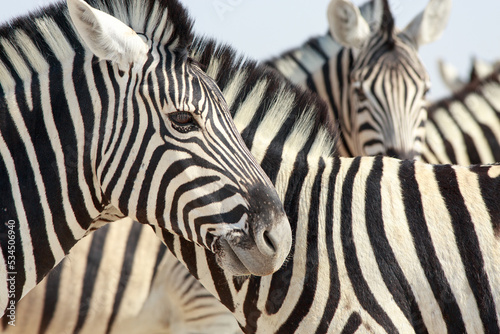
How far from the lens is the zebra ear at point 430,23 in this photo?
7.15 metres

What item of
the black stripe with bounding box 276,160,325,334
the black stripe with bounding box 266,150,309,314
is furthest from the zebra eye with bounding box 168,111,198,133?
the black stripe with bounding box 276,160,325,334

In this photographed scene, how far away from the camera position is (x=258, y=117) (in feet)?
11.9

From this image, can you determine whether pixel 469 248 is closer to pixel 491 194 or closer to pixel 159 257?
pixel 491 194

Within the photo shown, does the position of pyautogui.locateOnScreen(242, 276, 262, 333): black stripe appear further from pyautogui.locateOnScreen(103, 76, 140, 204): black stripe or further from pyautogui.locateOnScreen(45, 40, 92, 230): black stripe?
pyautogui.locateOnScreen(45, 40, 92, 230): black stripe

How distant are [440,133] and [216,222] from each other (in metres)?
5.07

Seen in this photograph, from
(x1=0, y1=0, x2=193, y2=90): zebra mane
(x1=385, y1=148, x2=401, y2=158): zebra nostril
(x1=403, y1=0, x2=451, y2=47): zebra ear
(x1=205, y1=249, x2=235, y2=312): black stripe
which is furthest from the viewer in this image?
(x1=403, y1=0, x2=451, y2=47): zebra ear

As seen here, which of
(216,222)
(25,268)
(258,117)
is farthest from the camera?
(258,117)

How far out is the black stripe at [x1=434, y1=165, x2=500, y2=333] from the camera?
9.85 feet

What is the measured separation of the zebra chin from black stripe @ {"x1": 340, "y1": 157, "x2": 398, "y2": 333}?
42 centimetres

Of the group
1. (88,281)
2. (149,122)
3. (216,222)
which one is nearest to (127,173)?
(149,122)

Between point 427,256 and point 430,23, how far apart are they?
16.1 ft

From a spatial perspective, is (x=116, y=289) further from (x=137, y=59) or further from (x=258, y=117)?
(x=137, y=59)

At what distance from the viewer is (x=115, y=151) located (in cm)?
298

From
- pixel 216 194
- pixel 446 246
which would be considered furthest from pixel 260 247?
pixel 446 246
